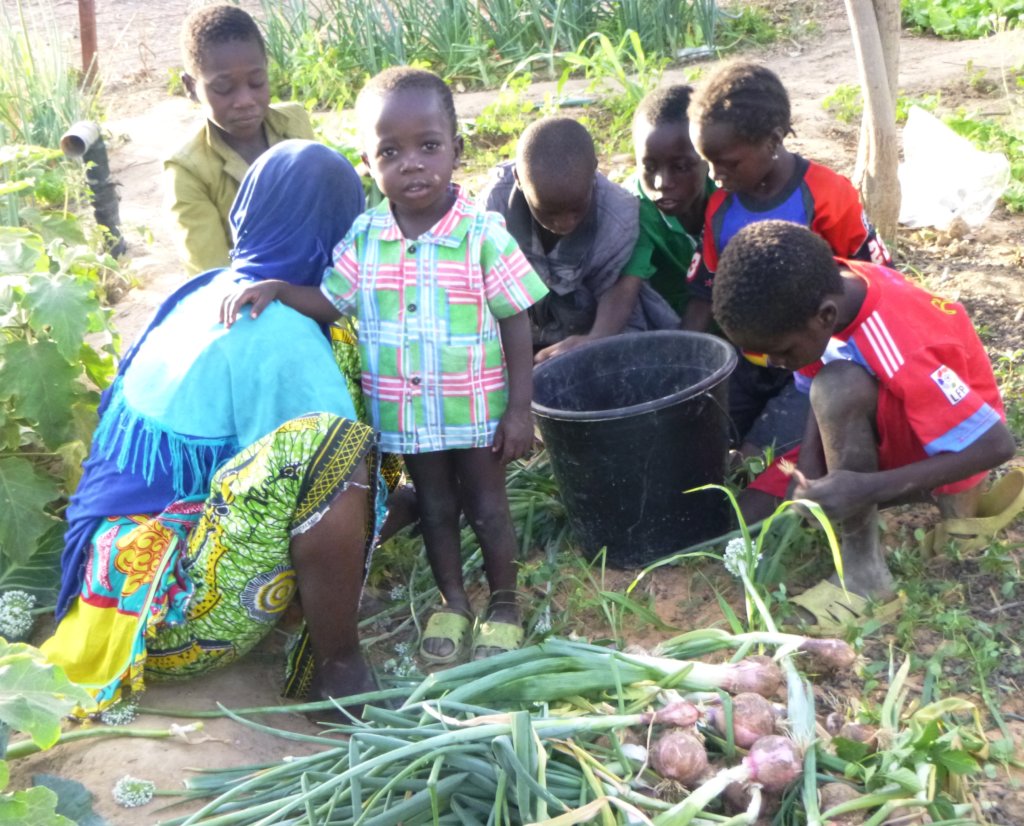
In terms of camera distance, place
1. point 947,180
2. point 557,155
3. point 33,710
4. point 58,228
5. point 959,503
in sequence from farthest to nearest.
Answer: point 947,180
point 58,228
point 557,155
point 959,503
point 33,710

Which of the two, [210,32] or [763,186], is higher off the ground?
[210,32]

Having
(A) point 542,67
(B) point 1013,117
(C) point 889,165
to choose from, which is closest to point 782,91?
(C) point 889,165

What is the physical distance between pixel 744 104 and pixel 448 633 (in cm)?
155

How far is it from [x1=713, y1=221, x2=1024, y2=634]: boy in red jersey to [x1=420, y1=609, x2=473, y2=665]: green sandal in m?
0.78

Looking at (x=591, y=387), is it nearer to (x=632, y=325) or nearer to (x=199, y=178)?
(x=632, y=325)

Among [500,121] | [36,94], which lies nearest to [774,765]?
[500,121]

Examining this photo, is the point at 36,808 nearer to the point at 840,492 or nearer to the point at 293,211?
the point at 293,211

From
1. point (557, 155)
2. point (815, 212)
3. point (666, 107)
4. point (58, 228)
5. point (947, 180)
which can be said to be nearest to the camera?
point (815, 212)

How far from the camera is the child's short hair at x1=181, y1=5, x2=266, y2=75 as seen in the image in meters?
3.68

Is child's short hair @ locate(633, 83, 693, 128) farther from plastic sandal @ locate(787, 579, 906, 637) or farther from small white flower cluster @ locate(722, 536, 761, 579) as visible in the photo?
plastic sandal @ locate(787, 579, 906, 637)

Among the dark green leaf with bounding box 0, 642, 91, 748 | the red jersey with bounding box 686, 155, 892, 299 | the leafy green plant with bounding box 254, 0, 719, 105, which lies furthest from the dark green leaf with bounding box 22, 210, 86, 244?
the leafy green plant with bounding box 254, 0, 719, 105

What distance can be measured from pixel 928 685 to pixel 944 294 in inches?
82.5

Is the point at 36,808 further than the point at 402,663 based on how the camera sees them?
No

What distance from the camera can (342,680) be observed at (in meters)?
2.60
